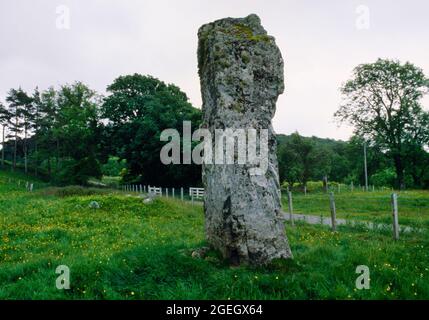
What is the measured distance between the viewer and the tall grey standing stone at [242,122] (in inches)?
261

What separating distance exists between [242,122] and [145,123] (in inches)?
1331

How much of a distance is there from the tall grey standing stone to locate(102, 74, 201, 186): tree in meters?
31.9

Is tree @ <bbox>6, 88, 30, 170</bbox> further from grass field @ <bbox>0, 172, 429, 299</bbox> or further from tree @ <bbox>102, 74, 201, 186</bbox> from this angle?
grass field @ <bbox>0, 172, 429, 299</bbox>

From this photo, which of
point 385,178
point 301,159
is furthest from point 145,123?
point 385,178

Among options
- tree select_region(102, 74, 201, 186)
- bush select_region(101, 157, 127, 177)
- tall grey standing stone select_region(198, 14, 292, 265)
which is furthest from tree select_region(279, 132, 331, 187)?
tall grey standing stone select_region(198, 14, 292, 265)

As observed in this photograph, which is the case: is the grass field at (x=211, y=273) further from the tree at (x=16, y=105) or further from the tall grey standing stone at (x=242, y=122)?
the tree at (x=16, y=105)

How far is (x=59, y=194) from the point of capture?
2669 centimetres

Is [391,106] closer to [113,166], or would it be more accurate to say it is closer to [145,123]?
[145,123]

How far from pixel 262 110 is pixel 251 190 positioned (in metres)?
1.85

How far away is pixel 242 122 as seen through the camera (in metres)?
7.05

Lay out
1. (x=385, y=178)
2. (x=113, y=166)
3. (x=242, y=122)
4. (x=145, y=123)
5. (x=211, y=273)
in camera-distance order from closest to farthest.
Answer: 1. (x=211, y=273)
2. (x=242, y=122)
3. (x=145, y=123)
4. (x=385, y=178)
5. (x=113, y=166)

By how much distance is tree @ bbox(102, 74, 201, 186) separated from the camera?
40.2 metres
